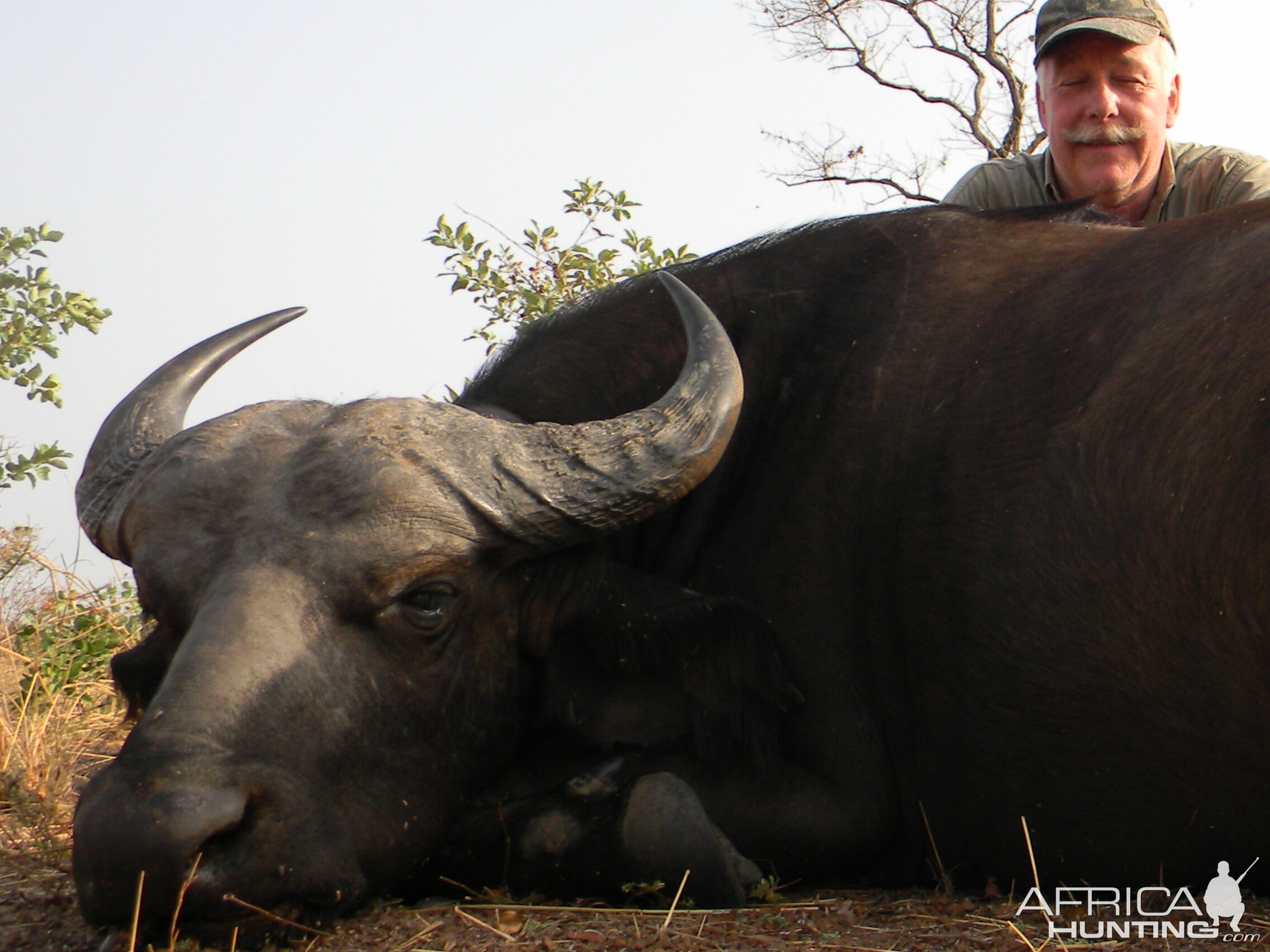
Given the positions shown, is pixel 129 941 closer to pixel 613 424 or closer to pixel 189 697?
pixel 189 697

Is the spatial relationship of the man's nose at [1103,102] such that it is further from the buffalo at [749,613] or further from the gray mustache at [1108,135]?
the buffalo at [749,613]

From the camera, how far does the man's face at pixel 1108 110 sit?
17.7ft

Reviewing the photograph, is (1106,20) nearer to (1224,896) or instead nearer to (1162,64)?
(1162,64)

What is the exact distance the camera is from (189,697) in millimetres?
2545

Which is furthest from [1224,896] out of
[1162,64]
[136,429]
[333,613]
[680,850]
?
[1162,64]

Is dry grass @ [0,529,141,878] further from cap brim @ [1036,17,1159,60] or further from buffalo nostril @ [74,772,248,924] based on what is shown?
cap brim @ [1036,17,1159,60]

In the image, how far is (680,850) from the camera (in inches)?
114

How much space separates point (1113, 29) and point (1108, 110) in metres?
0.31

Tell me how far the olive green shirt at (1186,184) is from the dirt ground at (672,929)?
132 inches

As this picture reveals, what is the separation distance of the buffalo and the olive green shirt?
8.21ft

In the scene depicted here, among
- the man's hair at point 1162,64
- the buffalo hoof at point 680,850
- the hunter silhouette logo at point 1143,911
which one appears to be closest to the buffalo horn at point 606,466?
the buffalo hoof at point 680,850

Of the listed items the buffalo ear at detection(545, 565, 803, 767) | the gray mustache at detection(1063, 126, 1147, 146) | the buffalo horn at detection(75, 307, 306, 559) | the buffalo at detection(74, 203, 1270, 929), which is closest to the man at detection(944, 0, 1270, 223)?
the gray mustache at detection(1063, 126, 1147, 146)

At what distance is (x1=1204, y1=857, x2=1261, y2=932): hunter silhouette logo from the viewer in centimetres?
262

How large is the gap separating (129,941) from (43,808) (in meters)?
1.62
